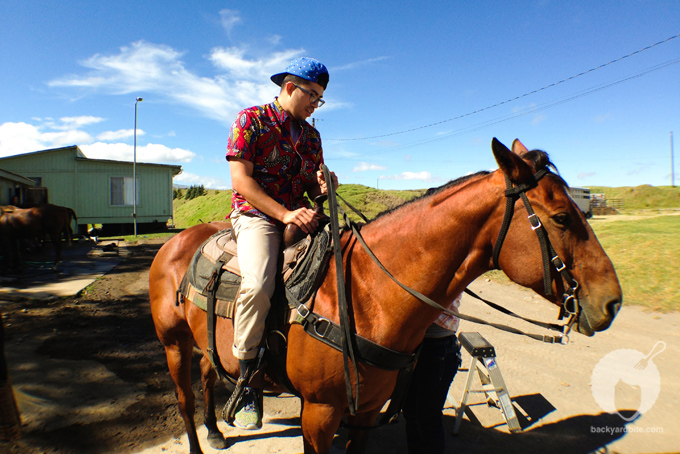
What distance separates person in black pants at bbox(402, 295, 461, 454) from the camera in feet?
8.65

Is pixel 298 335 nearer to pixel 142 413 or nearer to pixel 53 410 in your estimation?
pixel 142 413

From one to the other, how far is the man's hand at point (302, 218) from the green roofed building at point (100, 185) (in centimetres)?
2346

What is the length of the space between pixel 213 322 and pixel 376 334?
1307 millimetres

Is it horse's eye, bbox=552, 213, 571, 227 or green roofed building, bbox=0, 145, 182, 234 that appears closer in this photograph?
horse's eye, bbox=552, 213, 571, 227

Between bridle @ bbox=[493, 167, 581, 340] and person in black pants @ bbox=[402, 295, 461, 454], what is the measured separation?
43.5 inches

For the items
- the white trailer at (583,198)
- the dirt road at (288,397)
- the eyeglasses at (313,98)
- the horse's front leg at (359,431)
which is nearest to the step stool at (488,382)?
the dirt road at (288,397)

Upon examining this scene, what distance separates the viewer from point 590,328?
1.49 metres

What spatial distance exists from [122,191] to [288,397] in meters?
22.4

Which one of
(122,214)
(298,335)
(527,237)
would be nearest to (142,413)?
(298,335)

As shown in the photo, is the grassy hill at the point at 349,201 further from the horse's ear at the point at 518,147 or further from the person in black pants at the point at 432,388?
the horse's ear at the point at 518,147

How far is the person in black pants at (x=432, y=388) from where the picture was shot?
264 cm

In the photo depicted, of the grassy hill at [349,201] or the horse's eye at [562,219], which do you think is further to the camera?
the grassy hill at [349,201]

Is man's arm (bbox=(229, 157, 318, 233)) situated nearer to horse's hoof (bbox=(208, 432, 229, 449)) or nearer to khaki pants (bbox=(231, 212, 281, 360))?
khaki pants (bbox=(231, 212, 281, 360))

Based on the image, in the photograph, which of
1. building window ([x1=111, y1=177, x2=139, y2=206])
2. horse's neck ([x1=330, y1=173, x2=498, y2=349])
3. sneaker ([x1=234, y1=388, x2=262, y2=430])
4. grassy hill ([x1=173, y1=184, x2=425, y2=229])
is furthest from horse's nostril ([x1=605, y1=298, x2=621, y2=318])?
building window ([x1=111, y1=177, x2=139, y2=206])
